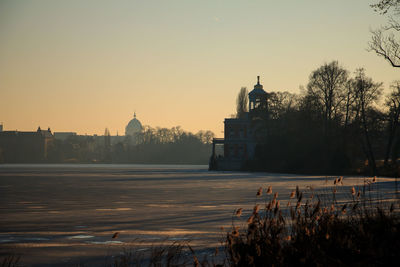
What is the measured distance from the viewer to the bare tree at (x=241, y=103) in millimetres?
96631

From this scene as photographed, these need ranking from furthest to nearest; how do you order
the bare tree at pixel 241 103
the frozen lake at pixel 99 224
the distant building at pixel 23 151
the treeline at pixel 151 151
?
the distant building at pixel 23 151, the treeline at pixel 151 151, the bare tree at pixel 241 103, the frozen lake at pixel 99 224

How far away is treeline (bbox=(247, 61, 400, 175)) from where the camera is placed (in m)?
63.6

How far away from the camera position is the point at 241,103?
3873 inches

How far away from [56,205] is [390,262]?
17228 mm

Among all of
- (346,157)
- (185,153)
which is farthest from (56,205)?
(185,153)

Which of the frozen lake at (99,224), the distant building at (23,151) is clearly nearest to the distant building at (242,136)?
the frozen lake at (99,224)

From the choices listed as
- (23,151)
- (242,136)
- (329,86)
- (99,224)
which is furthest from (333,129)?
(23,151)

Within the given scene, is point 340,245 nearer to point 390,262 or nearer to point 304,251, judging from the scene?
point 304,251

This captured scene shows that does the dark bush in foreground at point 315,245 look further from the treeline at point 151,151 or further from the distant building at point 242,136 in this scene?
the treeline at point 151,151

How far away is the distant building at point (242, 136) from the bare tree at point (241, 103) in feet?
5.79

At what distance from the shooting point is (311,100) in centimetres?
7000

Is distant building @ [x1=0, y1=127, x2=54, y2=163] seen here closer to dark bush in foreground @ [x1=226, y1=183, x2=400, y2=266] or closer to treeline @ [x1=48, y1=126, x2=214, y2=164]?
treeline @ [x1=48, y1=126, x2=214, y2=164]

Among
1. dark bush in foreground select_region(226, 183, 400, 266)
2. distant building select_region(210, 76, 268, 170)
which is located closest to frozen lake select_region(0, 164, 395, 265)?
dark bush in foreground select_region(226, 183, 400, 266)

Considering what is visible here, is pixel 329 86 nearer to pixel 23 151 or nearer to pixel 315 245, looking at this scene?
pixel 315 245
